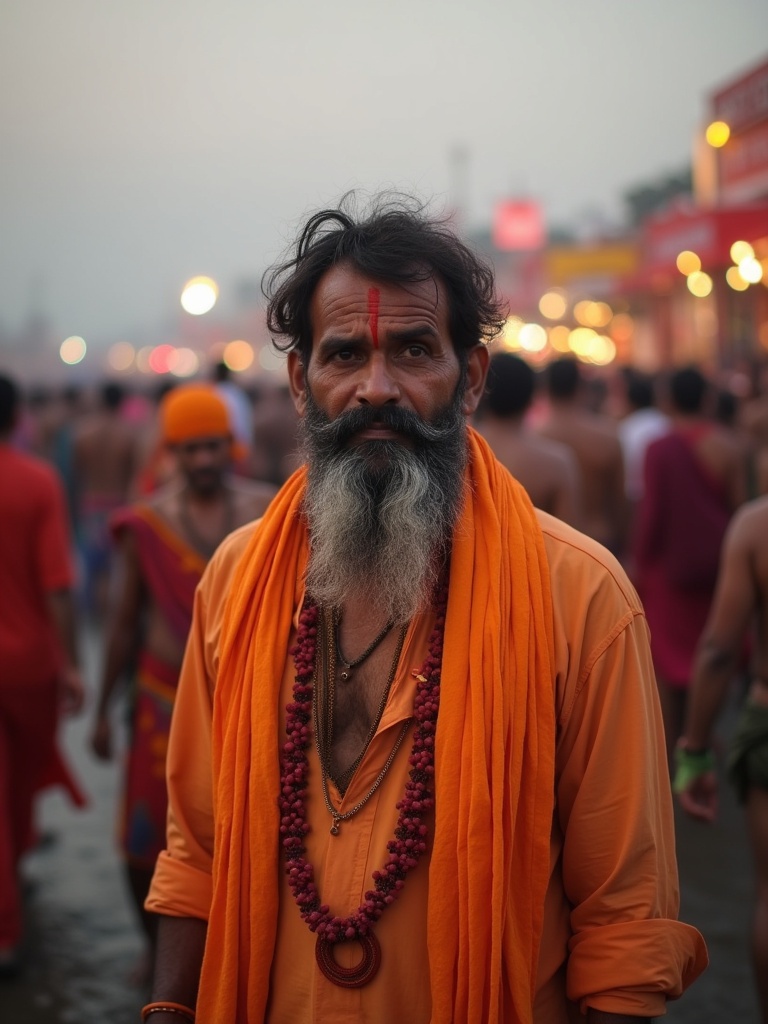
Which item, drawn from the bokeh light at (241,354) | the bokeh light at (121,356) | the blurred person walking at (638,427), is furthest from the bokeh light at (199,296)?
the bokeh light at (121,356)

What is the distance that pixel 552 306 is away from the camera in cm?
3600

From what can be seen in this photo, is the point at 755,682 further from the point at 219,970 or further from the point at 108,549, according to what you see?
the point at 108,549

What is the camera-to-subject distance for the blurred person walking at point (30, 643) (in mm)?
4973

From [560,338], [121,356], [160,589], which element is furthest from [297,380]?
[121,356]

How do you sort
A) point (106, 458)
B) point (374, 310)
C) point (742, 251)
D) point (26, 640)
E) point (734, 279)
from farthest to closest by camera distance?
1. point (734, 279)
2. point (742, 251)
3. point (106, 458)
4. point (26, 640)
5. point (374, 310)

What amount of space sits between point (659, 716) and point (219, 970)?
89 centimetres

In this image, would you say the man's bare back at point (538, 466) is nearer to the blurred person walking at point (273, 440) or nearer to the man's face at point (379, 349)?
the man's face at point (379, 349)

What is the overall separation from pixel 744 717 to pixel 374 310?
6.59ft

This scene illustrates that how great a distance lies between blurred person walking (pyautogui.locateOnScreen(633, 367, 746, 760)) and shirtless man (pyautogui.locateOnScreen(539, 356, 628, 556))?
537 mm

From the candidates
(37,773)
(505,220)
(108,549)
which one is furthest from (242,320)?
(37,773)

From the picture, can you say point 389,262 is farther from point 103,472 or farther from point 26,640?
point 103,472

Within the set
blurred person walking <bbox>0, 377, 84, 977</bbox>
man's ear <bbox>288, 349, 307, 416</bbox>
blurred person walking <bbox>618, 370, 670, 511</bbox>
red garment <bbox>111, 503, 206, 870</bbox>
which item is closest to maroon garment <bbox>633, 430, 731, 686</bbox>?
blurred person walking <bbox>618, 370, 670, 511</bbox>

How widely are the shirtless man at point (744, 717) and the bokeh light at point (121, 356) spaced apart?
62.1m

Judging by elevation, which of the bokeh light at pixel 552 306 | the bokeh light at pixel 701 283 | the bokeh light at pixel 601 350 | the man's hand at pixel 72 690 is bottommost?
the man's hand at pixel 72 690
